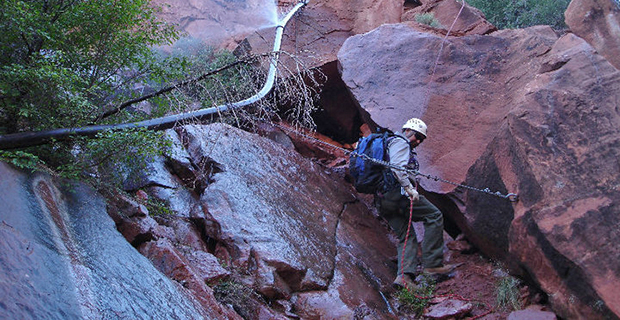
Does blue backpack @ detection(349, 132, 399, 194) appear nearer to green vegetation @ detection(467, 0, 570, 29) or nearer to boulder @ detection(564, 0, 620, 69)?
boulder @ detection(564, 0, 620, 69)

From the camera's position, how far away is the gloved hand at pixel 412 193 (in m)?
6.29

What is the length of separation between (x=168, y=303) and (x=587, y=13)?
7885mm

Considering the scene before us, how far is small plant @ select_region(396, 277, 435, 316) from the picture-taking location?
6074mm

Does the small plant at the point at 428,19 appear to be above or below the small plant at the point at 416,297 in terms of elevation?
above

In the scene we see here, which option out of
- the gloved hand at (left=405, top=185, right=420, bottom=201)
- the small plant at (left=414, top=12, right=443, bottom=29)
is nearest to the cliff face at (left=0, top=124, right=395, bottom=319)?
the gloved hand at (left=405, top=185, right=420, bottom=201)

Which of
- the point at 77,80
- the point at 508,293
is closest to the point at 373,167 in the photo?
the point at 508,293

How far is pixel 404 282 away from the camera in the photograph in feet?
21.1

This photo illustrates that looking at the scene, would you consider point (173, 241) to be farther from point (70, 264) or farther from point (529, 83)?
point (529, 83)

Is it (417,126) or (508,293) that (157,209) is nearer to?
(417,126)

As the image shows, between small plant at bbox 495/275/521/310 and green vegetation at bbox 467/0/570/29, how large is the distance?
26.6 ft

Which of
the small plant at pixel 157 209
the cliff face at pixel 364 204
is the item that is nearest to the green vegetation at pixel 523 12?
the cliff face at pixel 364 204

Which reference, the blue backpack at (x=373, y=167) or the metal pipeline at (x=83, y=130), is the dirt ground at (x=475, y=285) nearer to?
the blue backpack at (x=373, y=167)

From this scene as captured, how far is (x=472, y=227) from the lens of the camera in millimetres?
6559

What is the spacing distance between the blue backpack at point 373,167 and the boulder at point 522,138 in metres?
0.92
